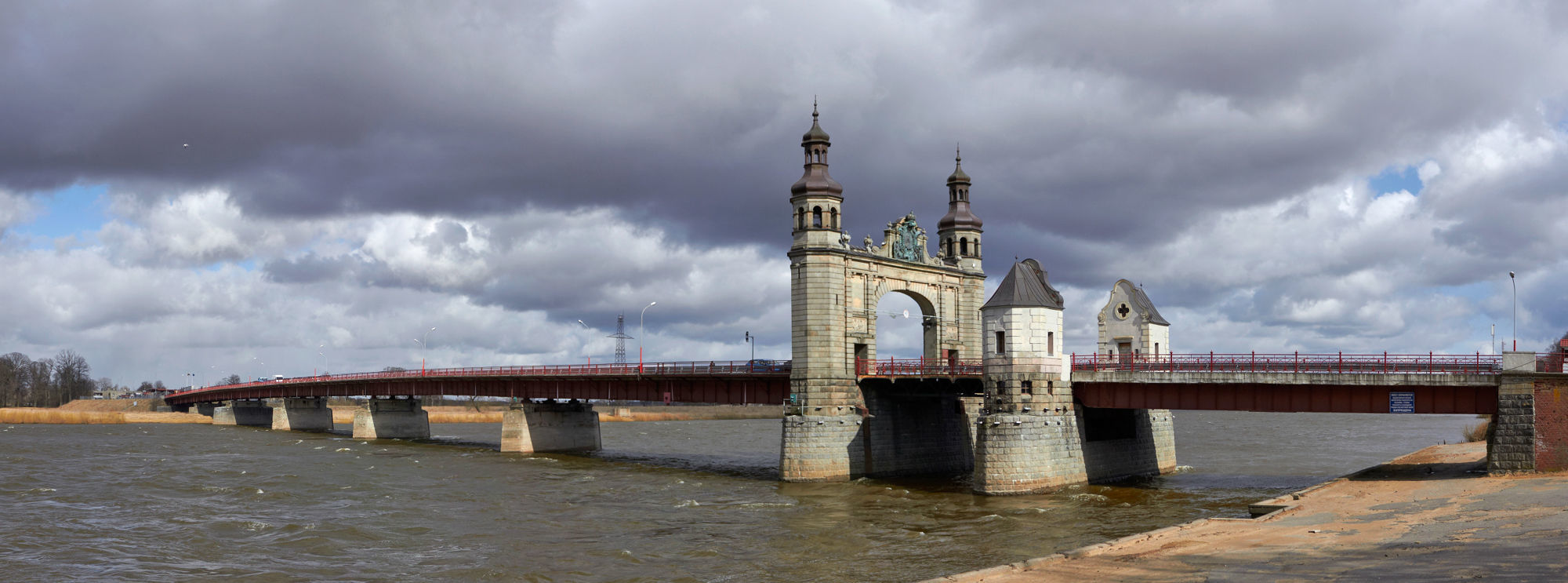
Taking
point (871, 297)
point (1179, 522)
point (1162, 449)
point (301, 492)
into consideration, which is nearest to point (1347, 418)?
point (1162, 449)

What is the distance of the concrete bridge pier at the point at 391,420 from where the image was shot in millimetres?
100688

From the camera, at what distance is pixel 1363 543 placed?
2491 centimetres

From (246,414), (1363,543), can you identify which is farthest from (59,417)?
(1363,543)

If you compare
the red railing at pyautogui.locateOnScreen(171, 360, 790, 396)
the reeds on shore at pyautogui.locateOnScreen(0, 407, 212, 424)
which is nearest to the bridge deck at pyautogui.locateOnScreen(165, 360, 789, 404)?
the red railing at pyautogui.locateOnScreen(171, 360, 790, 396)

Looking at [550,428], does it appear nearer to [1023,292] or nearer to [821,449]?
[821,449]

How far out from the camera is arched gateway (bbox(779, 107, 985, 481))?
5328 cm

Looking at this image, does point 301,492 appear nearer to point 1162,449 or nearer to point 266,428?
point 1162,449

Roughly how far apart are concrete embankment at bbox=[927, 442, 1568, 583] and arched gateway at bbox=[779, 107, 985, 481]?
21.8 m

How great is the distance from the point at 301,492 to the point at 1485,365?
51.9 metres

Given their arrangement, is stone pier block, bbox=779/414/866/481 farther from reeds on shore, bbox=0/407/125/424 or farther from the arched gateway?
reeds on shore, bbox=0/407/125/424

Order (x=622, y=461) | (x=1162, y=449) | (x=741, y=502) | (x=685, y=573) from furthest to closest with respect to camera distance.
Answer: (x=622, y=461), (x=1162, y=449), (x=741, y=502), (x=685, y=573)

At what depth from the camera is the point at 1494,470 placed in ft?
117

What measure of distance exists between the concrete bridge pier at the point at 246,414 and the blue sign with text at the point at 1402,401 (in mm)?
132416

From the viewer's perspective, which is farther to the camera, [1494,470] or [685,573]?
[1494,470]
